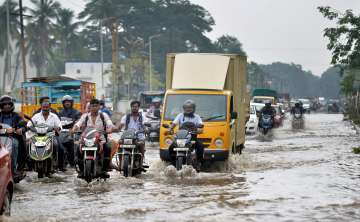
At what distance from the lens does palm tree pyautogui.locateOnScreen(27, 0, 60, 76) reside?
103069 mm

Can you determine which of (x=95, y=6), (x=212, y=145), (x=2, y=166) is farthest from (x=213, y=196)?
(x=95, y=6)

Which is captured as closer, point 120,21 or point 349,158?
point 349,158

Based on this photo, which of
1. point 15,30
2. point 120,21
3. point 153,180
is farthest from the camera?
point 120,21

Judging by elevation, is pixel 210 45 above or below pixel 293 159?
above

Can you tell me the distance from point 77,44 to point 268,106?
8617cm

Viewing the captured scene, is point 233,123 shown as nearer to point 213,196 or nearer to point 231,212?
point 213,196

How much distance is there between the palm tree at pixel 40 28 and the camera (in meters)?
103

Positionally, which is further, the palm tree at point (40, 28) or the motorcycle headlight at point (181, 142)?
the palm tree at point (40, 28)

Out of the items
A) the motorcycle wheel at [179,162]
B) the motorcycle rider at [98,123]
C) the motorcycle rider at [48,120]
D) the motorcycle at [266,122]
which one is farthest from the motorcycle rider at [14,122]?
the motorcycle at [266,122]

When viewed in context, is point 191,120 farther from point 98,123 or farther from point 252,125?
point 252,125

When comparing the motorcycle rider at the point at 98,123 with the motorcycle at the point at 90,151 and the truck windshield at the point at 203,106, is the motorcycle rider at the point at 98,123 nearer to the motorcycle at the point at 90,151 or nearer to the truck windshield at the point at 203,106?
the motorcycle at the point at 90,151

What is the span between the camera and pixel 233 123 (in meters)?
20.1

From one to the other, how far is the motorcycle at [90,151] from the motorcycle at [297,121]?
114ft

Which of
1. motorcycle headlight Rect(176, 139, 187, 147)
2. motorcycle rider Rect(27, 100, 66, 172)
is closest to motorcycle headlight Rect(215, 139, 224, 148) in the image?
motorcycle headlight Rect(176, 139, 187, 147)
